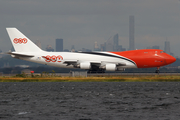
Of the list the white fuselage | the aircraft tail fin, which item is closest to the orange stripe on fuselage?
the white fuselage

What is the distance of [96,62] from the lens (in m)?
99.2

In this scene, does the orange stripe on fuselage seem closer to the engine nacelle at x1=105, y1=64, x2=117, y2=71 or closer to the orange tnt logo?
the engine nacelle at x1=105, y1=64, x2=117, y2=71

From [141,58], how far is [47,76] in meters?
27.3

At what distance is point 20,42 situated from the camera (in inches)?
4181

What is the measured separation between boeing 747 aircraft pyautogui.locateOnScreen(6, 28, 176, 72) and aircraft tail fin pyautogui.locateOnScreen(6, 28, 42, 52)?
0.96m

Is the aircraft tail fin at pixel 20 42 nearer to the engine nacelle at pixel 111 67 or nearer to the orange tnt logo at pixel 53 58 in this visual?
the orange tnt logo at pixel 53 58

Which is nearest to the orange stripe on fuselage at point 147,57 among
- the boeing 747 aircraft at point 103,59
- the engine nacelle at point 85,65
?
the boeing 747 aircraft at point 103,59

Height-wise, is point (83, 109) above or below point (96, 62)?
below

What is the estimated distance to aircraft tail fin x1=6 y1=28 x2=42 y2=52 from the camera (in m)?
106

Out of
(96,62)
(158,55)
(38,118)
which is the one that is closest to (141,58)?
(158,55)

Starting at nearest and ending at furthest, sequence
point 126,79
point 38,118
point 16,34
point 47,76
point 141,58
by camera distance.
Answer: point 38,118 < point 126,79 < point 47,76 < point 141,58 < point 16,34

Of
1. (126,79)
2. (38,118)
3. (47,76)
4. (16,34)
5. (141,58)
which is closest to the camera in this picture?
(38,118)

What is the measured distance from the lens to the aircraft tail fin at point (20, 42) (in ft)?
347

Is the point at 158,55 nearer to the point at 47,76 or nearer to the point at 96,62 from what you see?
the point at 96,62
